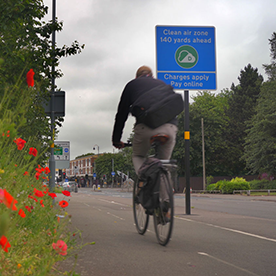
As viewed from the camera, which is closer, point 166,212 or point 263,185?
point 166,212

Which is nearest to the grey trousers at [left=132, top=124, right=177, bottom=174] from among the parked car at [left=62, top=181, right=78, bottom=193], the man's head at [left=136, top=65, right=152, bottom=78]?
the man's head at [left=136, top=65, right=152, bottom=78]

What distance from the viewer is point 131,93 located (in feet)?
14.5

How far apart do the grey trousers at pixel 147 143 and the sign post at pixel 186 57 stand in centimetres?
612

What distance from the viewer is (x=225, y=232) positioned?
5973 mm

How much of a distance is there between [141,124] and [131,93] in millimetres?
389

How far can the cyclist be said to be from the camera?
4.28 m

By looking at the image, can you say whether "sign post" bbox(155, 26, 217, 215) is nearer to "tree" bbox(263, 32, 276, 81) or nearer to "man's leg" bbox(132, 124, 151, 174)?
"man's leg" bbox(132, 124, 151, 174)

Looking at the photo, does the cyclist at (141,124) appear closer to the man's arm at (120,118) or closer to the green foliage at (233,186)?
the man's arm at (120,118)

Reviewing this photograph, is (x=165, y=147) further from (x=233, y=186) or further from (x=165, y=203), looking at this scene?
(x=233, y=186)

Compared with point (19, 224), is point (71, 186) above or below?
below

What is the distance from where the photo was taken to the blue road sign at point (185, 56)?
10.5 metres

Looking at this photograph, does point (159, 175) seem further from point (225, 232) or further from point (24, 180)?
point (225, 232)

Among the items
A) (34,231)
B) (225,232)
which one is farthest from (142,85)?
(225,232)

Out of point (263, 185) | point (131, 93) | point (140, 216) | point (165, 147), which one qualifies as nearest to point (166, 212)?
point (165, 147)
